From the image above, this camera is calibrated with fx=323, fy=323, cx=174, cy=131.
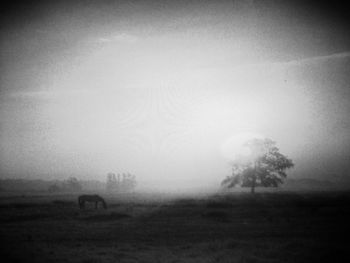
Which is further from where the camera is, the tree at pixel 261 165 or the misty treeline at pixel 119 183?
the misty treeline at pixel 119 183

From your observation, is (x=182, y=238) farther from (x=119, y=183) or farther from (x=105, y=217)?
(x=119, y=183)

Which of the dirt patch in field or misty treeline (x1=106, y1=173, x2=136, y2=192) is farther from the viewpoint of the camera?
misty treeline (x1=106, y1=173, x2=136, y2=192)

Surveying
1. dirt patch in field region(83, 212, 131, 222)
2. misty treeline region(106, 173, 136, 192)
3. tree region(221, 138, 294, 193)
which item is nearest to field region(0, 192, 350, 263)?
dirt patch in field region(83, 212, 131, 222)

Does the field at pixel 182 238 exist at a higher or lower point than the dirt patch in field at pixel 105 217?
higher

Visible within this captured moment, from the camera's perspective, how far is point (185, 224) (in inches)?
991

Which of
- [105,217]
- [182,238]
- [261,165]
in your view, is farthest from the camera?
[261,165]

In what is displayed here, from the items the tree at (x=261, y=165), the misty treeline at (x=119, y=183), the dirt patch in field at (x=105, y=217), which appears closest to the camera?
the dirt patch in field at (x=105, y=217)

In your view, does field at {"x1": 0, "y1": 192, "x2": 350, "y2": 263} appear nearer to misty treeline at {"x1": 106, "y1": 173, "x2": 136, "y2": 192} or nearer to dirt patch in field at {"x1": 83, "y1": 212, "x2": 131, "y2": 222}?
dirt patch in field at {"x1": 83, "y1": 212, "x2": 131, "y2": 222}

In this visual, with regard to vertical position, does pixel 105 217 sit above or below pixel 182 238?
below

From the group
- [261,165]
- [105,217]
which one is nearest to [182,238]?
[105,217]

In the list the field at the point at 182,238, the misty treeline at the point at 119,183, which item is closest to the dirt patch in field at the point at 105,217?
the field at the point at 182,238

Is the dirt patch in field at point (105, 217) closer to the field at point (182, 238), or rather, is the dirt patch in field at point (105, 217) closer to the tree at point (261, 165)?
the field at point (182, 238)

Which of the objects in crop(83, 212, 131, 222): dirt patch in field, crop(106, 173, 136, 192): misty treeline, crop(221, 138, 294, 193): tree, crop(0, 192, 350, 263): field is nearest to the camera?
crop(0, 192, 350, 263): field

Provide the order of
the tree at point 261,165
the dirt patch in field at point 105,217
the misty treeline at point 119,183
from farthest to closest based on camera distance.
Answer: the misty treeline at point 119,183, the tree at point 261,165, the dirt patch in field at point 105,217
